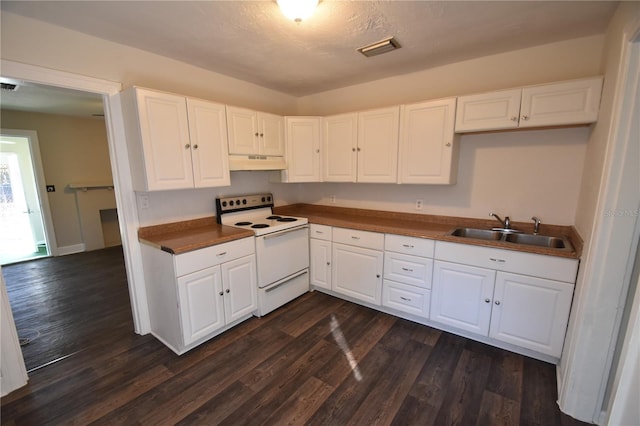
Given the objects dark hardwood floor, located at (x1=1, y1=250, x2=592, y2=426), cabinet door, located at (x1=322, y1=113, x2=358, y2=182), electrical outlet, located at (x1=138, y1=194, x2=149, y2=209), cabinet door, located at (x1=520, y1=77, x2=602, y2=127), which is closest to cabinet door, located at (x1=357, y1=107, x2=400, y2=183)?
cabinet door, located at (x1=322, y1=113, x2=358, y2=182)

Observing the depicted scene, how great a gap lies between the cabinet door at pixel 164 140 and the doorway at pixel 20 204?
4.12m

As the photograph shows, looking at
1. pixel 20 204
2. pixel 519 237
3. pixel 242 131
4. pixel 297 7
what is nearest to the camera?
pixel 297 7

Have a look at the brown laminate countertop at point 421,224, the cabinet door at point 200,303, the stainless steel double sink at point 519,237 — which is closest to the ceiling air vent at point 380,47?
the brown laminate countertop at point 421,224

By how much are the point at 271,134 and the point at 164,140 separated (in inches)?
44.0

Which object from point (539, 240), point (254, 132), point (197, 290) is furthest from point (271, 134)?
point (539, 240)

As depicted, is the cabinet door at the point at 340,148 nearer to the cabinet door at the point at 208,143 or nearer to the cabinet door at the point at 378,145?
the cabinet door at the point at 378,145

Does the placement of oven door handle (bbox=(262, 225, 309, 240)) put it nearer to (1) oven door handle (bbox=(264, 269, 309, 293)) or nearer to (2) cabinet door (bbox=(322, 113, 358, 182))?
(1) oven door handle (bbox=(264, 269, 309, 293))

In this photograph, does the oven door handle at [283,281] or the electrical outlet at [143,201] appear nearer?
the electrical outlet at [143,201]

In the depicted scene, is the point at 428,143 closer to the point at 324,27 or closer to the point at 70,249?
the point at 324,27

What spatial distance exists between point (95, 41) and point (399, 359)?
3.31m

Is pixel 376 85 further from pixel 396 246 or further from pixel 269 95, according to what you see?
pixel 396 246

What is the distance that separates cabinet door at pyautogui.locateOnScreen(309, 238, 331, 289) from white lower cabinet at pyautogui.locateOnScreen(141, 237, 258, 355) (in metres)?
0.79

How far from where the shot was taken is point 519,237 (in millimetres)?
2365

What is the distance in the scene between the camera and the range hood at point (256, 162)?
2.64 m
